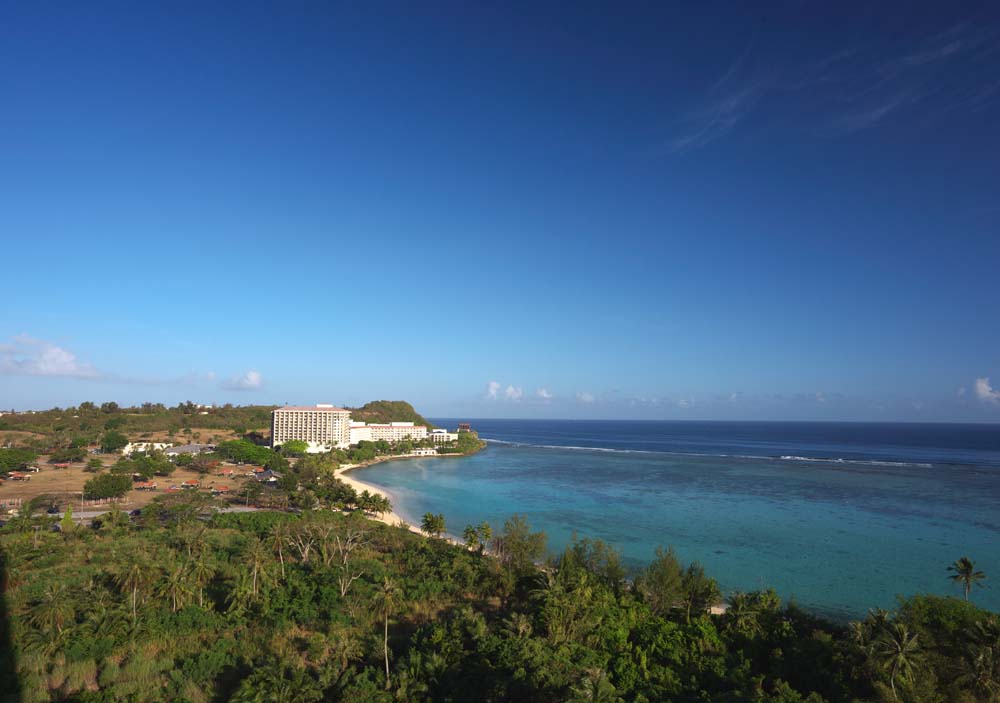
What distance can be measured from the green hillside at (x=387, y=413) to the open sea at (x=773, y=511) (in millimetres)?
64375

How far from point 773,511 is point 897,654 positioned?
40468 mm

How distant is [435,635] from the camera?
18969 mm

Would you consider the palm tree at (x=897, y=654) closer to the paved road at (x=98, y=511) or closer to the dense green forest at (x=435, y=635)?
the dense green forest at (x=435, y=635)

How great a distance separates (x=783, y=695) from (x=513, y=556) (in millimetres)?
17142

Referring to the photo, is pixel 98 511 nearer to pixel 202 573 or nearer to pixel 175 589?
pixel 202 573

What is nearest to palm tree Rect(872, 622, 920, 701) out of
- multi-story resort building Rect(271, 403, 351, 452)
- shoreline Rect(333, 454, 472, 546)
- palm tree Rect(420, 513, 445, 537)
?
shoreline Rect(333, 454, 472, 546)

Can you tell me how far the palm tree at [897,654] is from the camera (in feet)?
56.7

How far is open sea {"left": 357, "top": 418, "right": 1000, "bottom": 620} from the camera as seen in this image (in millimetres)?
35125

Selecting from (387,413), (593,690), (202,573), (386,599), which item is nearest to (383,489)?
(202,573)

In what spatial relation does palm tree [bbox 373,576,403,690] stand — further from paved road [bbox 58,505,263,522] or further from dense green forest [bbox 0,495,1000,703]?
paved road [bbox 58,505,263,522]

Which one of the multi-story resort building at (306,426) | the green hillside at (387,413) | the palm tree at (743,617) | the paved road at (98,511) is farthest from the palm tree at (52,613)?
the green hillside at (387,413)

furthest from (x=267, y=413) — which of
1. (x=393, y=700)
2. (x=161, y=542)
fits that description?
(x=393, y=700)

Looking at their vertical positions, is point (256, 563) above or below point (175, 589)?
above

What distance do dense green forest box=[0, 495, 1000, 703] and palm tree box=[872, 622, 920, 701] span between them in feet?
0.22
